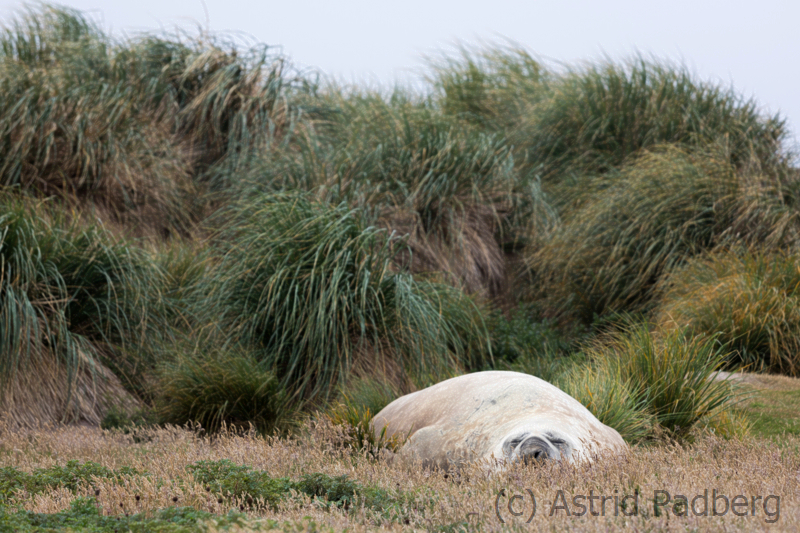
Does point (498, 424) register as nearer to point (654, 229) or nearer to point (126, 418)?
point (126, 418)

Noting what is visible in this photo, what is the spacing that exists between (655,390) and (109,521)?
3480 mm

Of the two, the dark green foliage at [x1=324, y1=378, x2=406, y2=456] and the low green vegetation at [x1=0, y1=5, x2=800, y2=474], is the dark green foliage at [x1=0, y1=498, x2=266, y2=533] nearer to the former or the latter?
the low green vegetation at [x1=0, y1=5, x2=800, y2=474]

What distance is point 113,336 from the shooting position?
6.10 metres

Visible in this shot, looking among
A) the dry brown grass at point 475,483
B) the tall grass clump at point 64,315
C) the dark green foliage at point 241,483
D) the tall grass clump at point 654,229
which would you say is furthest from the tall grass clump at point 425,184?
the dark green foliage at point 241,483

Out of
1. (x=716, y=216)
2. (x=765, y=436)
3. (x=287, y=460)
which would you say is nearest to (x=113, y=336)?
(x=287, y=460)

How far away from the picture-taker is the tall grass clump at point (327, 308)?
18.3 ft

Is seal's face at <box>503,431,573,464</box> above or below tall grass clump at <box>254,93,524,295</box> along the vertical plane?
below

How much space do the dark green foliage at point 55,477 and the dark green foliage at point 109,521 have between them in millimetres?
531

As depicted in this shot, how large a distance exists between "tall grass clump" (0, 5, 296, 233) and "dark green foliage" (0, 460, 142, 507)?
5.10 m

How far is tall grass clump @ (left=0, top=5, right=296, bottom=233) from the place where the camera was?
25.5 feet

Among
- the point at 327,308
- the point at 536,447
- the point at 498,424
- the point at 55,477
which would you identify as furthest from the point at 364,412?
the point at 55,477

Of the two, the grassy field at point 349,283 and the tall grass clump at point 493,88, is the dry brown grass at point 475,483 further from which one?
the tall grass clump at point 493,88

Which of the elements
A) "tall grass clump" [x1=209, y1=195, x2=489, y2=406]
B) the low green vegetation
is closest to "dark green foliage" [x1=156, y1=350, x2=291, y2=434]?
the low green vegetation

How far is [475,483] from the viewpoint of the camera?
Result: 111 inches
